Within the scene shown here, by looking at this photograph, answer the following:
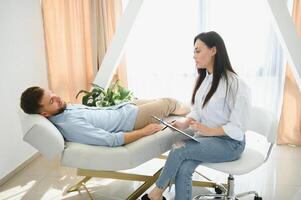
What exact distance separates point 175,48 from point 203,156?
184 cm

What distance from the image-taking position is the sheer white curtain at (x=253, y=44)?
3.17 meters

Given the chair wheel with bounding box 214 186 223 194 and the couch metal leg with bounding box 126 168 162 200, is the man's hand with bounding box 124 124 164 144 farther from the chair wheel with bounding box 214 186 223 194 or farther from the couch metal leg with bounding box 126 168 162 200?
the chair wheel with bounding box 214 186 223 194

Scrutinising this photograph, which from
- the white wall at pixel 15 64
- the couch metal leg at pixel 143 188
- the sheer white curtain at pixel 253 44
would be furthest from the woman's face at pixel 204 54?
the white wall at pixel 15 64

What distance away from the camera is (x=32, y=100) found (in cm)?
202

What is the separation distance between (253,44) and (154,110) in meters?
1.46

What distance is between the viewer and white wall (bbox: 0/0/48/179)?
8.80 feet

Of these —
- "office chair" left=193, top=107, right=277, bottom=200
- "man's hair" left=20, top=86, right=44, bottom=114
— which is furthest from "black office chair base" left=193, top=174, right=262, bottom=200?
"man's hair" left=20, top=86, right=44, bottom=114

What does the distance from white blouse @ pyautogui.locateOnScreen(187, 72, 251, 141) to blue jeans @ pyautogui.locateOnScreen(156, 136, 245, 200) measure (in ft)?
0.34

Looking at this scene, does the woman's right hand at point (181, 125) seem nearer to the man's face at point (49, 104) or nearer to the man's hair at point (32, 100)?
the man's face at point (49, 104)

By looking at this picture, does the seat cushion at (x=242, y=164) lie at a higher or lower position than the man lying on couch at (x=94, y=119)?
lower

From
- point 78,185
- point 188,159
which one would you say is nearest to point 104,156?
point 188,159

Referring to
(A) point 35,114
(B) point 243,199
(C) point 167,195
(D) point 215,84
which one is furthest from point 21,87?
(B) point 243,199

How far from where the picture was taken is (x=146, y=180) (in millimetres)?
2309

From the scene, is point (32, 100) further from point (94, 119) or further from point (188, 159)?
point (188, 159)
